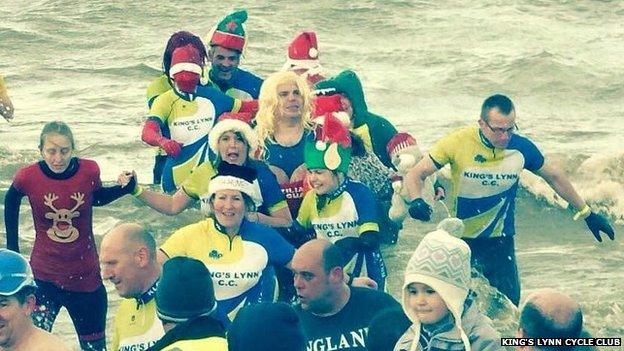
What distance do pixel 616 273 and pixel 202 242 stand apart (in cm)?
494

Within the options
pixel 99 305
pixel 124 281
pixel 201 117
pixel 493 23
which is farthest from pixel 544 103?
pixel 124 281

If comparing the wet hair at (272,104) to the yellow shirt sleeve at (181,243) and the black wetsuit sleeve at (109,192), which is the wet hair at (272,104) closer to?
the black wetsuit sleeve at (109,192)

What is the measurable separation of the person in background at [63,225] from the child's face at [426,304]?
2.91 metres

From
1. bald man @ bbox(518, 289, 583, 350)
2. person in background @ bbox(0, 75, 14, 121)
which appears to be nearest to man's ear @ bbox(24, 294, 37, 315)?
bald man @ bbox(518, 289, 583, 350)

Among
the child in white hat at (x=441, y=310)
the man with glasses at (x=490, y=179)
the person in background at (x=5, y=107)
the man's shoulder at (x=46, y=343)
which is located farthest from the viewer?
the person in background at (x=5, y=107)

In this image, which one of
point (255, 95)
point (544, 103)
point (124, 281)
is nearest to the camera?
point (124, 281)

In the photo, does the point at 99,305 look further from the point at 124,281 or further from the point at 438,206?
the point at 438,206

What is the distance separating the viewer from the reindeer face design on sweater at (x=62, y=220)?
29.2ft

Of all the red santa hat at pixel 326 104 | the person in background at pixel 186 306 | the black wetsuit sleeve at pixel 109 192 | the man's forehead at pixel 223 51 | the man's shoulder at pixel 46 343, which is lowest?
the black wetsuit sleeve at pixel 109 192

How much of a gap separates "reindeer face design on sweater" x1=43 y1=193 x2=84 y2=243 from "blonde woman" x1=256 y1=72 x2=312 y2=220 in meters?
1.44

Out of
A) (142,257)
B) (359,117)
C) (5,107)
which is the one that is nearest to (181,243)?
(142,257)

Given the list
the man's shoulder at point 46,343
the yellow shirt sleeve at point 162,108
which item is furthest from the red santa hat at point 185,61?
the man's shoulder at point 46,343

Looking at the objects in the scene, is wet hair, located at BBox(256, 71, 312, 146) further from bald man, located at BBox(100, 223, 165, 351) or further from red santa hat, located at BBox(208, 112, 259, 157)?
bald man, located at BBox(100, 223, 165, 351)

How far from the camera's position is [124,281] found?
7.42 meters
